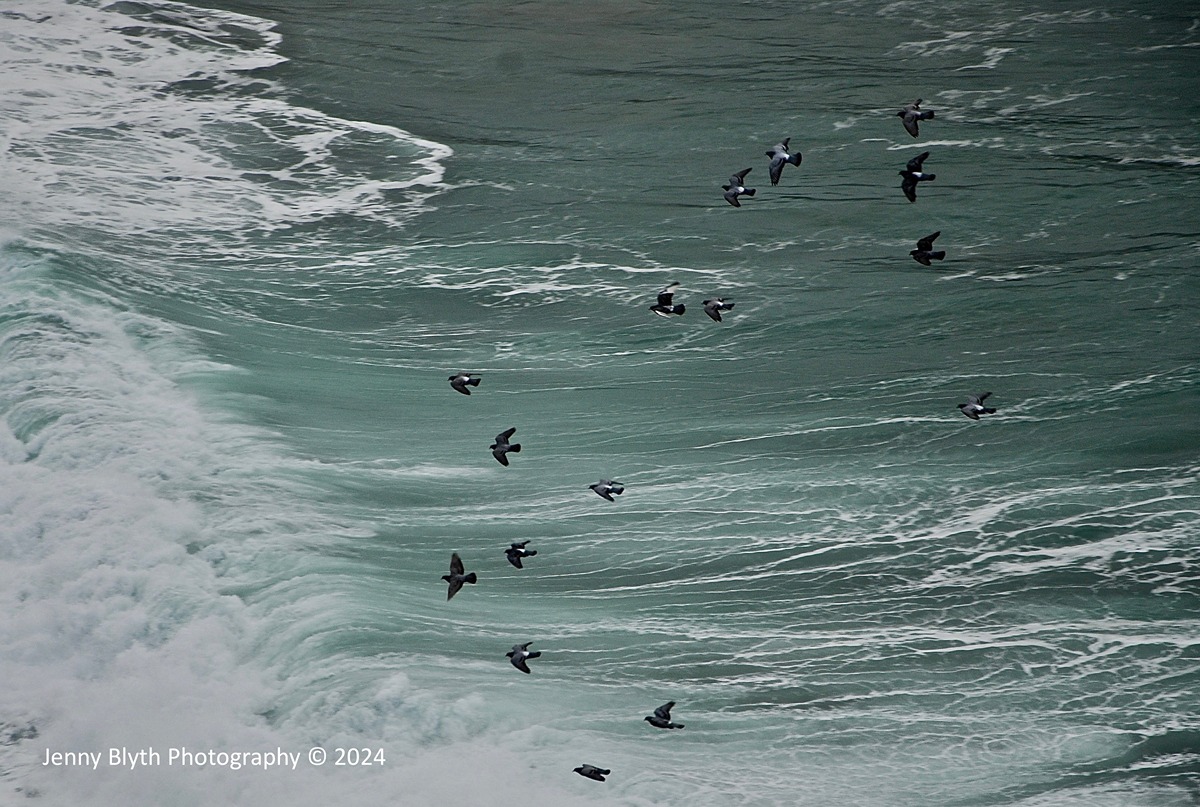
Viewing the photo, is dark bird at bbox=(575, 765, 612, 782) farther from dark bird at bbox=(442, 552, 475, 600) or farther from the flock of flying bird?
dark bird at bbox=(442, 552, 475, 600)

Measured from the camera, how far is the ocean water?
1995cm

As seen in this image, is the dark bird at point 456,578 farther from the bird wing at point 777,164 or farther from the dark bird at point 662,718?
the bird wing at point 777,164

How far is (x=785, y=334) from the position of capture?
28.4 metres

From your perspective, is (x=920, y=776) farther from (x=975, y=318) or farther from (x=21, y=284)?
(x=21, y=284)

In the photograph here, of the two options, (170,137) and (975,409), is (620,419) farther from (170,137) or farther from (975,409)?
(170,137)

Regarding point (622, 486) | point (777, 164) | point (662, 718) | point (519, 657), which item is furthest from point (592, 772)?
point (777, 164)

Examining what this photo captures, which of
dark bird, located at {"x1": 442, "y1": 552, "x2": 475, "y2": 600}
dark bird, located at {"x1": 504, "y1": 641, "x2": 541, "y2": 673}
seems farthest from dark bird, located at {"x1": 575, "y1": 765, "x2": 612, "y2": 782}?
dark bird, located at {"x1": 442, "y1": 552, "x2": 475, "y2": 600}

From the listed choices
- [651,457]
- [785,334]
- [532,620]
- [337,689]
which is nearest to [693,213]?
[785,334]

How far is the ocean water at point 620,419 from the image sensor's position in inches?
786

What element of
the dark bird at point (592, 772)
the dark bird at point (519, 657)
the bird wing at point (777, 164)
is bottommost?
the dark bird at point (592, 772)

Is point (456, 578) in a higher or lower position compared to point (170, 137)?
lower

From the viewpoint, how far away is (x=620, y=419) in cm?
2625

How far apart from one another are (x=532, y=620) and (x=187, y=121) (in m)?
21.6

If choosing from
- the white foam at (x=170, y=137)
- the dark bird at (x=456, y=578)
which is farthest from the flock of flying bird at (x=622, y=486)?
the white foam at (x=170, y=137)
